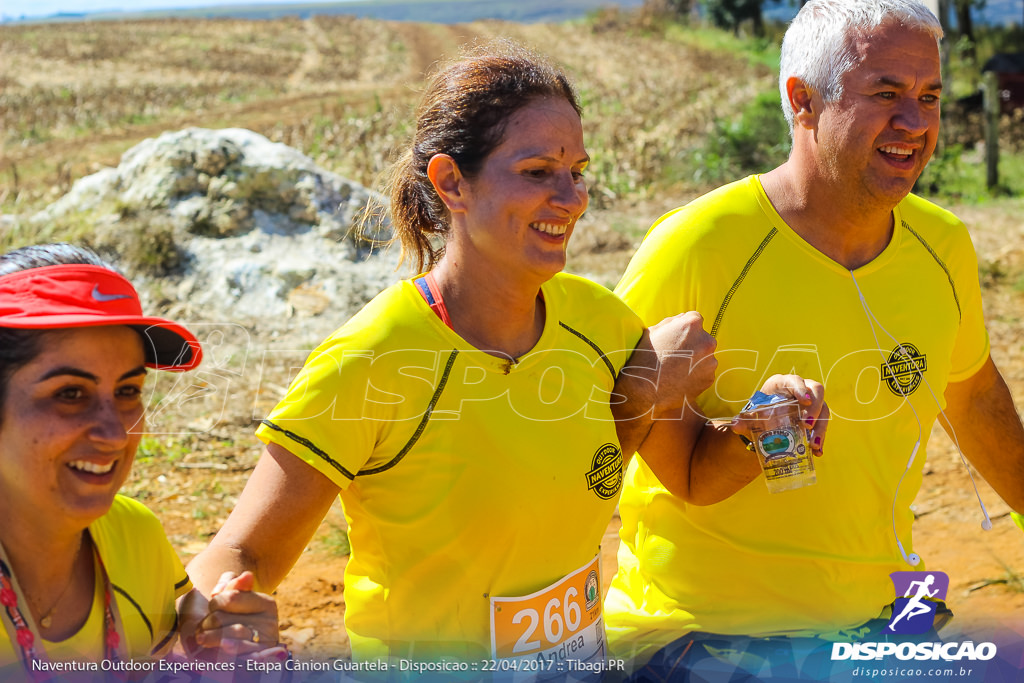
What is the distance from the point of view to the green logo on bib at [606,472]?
88.4 inches

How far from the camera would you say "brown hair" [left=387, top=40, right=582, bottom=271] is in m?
2.21

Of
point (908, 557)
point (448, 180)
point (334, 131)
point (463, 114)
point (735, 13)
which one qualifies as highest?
point (735, 13)

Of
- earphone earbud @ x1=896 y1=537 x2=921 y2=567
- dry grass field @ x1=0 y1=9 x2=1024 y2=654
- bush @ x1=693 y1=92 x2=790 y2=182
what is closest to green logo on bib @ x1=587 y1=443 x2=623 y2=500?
earphone earbud @ x1=896 y1=537 x2=921 y2=567

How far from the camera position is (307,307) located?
7.37 meters

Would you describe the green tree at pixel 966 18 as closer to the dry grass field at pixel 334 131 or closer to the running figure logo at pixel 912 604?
the dry grass field at pixel 334 131

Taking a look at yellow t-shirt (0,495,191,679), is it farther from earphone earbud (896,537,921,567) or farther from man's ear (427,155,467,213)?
earphone earbud (896,537,921,567)

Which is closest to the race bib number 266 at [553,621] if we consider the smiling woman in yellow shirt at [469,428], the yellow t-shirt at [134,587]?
the smiling woman in yellow shirt at [469,428]

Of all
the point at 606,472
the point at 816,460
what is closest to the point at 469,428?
the point at 606,472

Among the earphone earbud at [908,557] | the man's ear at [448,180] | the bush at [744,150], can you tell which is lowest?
the earphone earbud at [908,557]

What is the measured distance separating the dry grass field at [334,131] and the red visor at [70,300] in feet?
3.17

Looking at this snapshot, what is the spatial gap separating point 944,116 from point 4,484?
45.0 ft

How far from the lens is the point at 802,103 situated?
8.87 feet

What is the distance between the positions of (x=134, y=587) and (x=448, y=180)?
1033mm

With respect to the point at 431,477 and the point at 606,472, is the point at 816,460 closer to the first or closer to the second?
the point at 606,472
